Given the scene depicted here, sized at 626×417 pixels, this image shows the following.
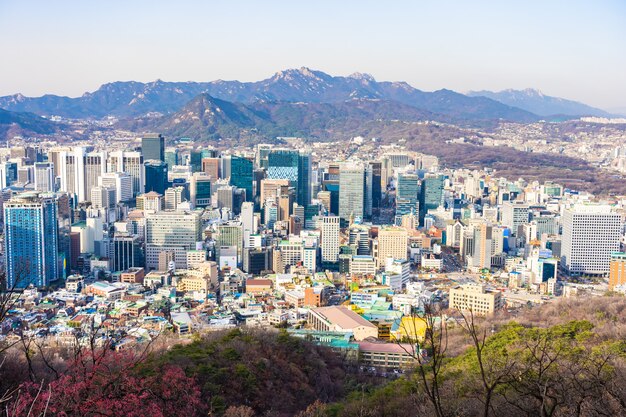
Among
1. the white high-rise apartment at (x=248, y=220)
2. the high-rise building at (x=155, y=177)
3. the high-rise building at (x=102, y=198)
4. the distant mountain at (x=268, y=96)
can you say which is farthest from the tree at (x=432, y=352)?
the distant mountain at (x=268, y=96)

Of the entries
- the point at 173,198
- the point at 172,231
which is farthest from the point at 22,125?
the point at 172,231

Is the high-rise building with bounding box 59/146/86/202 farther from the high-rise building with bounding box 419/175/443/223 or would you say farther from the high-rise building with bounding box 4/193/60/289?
the high-rise building with bounding box 419/175/443/223

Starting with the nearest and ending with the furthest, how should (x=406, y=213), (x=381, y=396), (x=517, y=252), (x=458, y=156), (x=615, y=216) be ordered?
(x=381, y=396) < (x=615, y=216) < (x=517, y=252) < (x=406, y=213) < (x=458, y=156)

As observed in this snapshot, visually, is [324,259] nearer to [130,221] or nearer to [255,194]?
[130,221]

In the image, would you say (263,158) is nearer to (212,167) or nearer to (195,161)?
(212,167)

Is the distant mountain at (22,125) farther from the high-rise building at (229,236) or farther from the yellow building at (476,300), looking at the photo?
the yellow building at (476,300)

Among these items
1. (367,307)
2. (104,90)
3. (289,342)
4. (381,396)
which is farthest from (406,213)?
(104,90)
